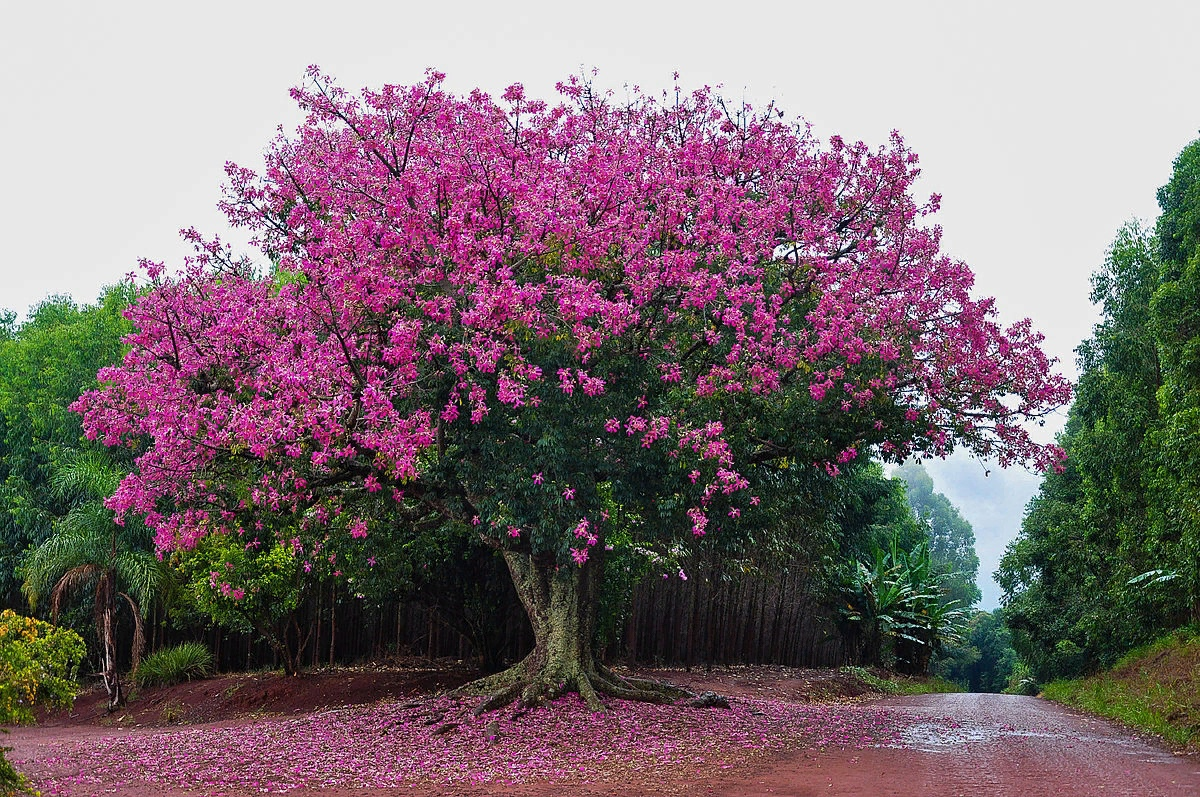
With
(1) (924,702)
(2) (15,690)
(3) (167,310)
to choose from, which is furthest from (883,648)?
(2) (15,690)

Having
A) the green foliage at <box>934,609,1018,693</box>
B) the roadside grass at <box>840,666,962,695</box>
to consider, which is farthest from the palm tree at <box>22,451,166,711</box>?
the green foliage at <box>934,609,1018,693</box>

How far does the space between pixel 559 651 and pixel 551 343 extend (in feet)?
17.6

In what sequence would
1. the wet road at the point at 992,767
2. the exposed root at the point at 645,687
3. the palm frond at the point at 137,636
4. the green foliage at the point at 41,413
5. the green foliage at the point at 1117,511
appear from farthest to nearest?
the green foliage at the point at 41,413 → the green foliage at the point at 1117,511 → the palm frond at the point at 137,636 → the exposed root at the point at 645,687 → the wet road at the point at 992,767

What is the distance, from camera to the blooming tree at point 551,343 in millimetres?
11977

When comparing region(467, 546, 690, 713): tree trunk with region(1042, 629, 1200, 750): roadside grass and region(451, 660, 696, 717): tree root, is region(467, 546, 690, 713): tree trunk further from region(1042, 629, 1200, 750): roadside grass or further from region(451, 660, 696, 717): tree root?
region(1042, 629, 1200, 750): roadside grass

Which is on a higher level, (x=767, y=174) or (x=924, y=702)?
(x=767, y=174)

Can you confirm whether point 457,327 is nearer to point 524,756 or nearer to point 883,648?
point 524,756

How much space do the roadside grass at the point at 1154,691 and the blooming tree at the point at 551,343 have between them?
4.43 metres

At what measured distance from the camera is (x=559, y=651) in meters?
15.0

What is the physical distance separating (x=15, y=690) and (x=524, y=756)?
589 cm

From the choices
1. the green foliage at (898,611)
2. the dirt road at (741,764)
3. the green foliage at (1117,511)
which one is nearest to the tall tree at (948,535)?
the green foliage at (898,611)

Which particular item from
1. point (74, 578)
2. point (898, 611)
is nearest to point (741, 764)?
point (74, 578)

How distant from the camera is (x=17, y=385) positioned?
94.6ft

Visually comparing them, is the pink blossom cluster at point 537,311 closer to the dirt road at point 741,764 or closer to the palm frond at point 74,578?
the dirt road at point 741,764
